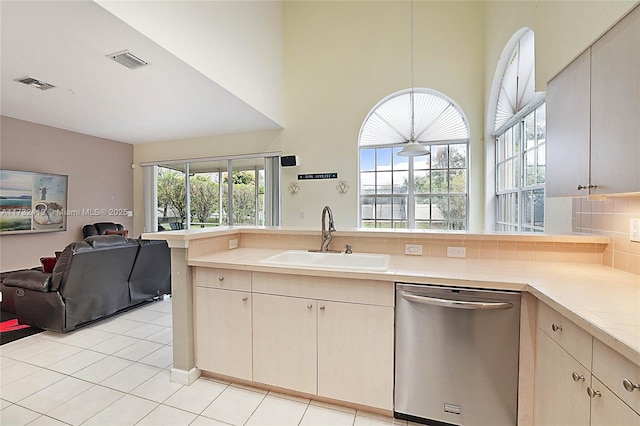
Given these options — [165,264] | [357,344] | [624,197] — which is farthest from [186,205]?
[624,197]

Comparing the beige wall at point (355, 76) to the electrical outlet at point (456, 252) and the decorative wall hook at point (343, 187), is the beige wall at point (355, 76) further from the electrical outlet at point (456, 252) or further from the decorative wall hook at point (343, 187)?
the electrical outlet at point (456, 252)

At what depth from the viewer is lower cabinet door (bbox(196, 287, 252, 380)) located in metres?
1.97

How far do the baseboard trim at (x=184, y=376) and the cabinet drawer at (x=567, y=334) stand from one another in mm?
2232

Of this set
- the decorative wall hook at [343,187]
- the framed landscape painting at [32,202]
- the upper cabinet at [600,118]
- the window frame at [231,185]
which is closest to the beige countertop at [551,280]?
the upper cabinet at [600,118]

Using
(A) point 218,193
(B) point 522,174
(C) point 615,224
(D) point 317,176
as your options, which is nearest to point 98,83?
(A) point 218,193

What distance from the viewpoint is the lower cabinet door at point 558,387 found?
109 cm

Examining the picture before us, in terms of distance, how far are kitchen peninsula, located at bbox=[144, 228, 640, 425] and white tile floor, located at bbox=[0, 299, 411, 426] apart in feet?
0.32

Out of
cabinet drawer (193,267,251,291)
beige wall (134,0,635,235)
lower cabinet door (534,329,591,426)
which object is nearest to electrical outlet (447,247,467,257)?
lower cabinet door (534,329,591,426)

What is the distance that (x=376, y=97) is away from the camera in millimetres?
5113

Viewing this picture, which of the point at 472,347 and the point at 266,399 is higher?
the point at 472,347

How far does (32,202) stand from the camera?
5.21 m

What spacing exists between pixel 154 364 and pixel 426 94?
17.7 feet

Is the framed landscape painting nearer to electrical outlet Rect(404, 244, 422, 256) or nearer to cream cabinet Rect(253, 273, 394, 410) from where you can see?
cream cabinet Rect(253, 273, 394, 410)

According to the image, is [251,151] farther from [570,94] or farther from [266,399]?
[570,94]
